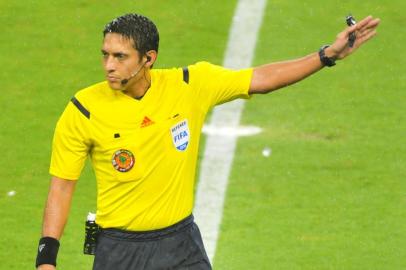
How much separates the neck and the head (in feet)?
0.16

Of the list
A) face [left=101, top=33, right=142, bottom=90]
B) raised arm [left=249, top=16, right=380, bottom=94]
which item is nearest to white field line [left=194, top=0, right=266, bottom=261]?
raised arm [left=249, top=16, right=380, bottom=94]

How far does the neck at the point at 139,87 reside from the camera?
8.45m

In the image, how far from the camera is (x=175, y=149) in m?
8.48

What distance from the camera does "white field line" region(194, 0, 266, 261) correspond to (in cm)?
1167

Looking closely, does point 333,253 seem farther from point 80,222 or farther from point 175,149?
point 175,149

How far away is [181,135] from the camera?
8500mm

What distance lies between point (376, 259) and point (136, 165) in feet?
10.5

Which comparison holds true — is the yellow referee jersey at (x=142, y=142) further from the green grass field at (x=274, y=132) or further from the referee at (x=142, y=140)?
the green grass field at (x=274, y=132)

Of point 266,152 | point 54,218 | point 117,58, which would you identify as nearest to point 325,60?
point 117,58

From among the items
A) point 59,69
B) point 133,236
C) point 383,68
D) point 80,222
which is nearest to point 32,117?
point 59,69

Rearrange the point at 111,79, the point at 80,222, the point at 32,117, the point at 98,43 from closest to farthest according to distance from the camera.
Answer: the point at 111,79
the point at 80,222
the point at 32,117
the point at 98,43

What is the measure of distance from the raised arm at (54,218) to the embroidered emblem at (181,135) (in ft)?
2.07

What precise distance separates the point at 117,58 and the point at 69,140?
20.2 inches

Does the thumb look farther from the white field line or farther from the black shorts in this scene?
the white field line
